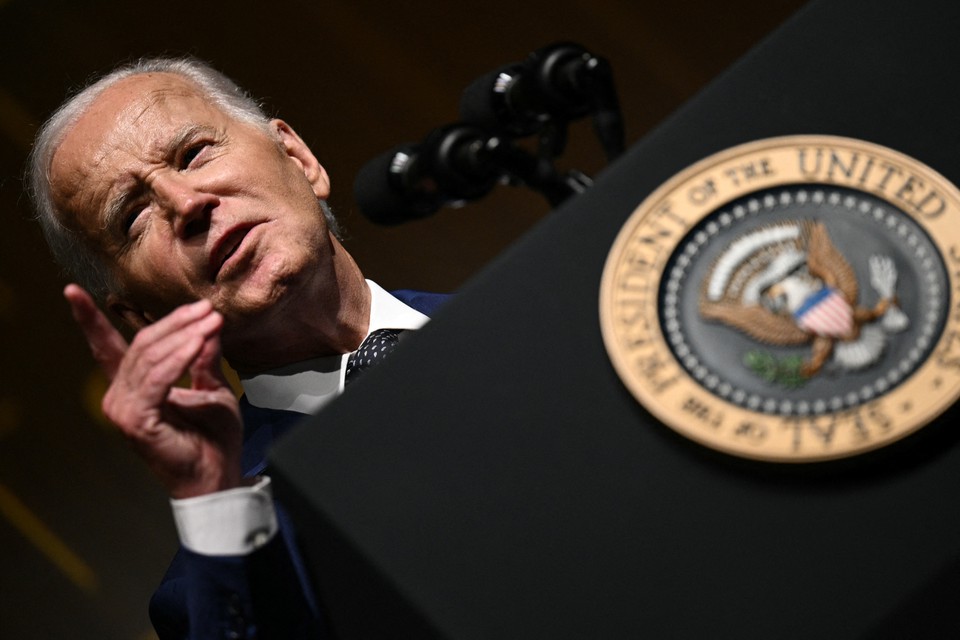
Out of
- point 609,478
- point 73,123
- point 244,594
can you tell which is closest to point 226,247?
point 73,123

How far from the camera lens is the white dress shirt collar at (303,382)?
1.32 metres

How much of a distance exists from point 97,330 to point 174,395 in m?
0.07

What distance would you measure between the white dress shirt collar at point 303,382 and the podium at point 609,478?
520 mm

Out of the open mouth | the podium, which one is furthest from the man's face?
the podium

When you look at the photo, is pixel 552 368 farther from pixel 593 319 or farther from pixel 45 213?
pixel 45 213

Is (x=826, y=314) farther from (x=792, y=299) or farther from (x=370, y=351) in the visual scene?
(x=370, y=351)

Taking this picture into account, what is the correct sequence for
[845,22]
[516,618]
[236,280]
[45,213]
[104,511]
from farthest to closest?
1. [104,511]
2. [45,213]
3. [236,280]
4. [845,22]
5. [516,618]

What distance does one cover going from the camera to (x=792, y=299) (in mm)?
729

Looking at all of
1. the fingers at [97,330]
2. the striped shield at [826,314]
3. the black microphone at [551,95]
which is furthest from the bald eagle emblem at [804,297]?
the fingers at [97,330]

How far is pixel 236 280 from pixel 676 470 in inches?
24.3

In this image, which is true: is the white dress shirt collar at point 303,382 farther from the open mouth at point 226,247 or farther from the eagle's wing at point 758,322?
the eagle's wing at point 758,322

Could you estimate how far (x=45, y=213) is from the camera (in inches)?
56.6

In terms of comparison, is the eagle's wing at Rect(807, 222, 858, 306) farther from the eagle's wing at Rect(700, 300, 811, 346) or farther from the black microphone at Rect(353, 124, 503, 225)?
the black microphone at Rect(353, 124, 503, 225)

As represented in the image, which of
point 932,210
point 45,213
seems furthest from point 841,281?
point 45,213
